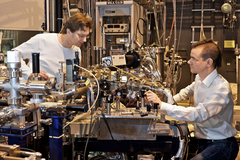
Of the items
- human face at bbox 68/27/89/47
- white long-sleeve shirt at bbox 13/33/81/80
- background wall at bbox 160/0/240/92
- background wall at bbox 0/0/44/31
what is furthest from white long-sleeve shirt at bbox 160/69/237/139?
background wall at bbox 160/0/240/92

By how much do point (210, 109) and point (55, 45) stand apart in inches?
51.0

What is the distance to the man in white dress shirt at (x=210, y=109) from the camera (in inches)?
62.2

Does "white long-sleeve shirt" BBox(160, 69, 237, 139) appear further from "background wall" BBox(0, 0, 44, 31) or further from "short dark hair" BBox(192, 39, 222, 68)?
"background wall" BBox(0, 0, 44, 31)

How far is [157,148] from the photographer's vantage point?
1.62m

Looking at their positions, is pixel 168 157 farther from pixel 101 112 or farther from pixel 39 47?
pixel 39 47

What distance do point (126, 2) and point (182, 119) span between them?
1.78 m

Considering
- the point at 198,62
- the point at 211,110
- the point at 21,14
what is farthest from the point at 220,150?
the point at 21,14

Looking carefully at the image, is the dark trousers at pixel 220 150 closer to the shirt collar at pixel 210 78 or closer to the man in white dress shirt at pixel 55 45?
the shirt collar at pixel 210 78

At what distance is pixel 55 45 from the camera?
6.81 feet

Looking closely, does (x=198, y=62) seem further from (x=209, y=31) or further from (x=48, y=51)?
(x=209, y=31)

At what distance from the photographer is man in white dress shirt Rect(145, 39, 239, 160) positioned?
158 cm

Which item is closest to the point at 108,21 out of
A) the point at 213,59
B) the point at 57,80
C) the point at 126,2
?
the point at 126,2

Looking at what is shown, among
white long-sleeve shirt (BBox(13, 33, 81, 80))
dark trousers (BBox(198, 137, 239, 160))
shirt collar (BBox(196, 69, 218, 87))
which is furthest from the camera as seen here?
white long-sleeve shirt (BBox(13, 33, 81, 80))

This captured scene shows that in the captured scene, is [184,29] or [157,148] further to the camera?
[184,29]
